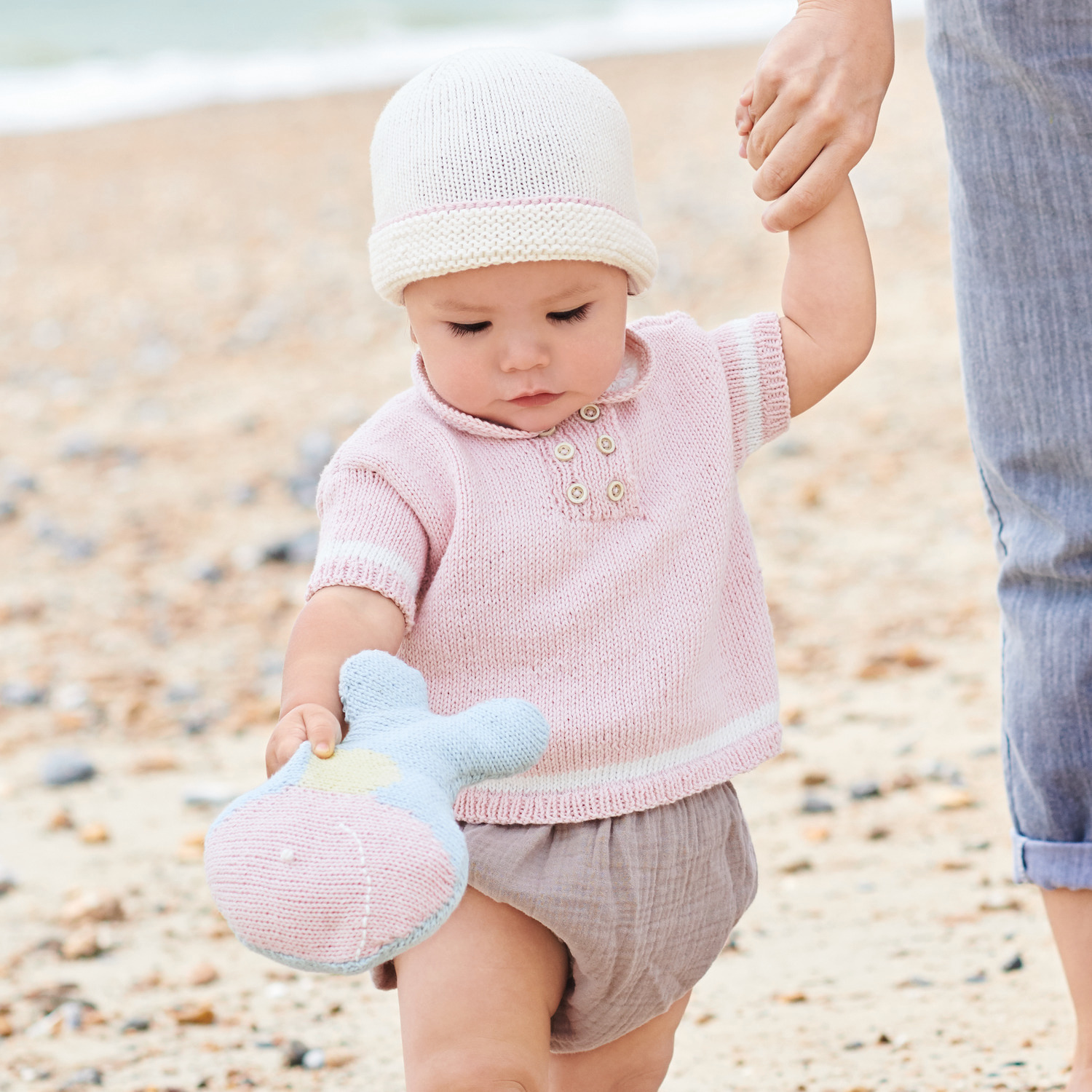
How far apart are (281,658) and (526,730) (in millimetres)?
3161

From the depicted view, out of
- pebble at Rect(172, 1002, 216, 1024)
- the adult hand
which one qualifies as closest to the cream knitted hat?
the adult hand

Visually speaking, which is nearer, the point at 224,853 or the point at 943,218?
the point at 224,853

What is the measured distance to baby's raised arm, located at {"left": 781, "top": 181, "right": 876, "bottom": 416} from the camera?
2.06 metres

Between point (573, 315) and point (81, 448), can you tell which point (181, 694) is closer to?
point (81, 448)

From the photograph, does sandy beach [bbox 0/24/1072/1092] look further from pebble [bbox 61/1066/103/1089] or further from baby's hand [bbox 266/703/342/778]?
baby's hand [bbox 266/703/342/778]

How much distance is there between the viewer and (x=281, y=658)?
4.73 metres

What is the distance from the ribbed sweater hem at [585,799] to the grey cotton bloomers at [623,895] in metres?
0.02

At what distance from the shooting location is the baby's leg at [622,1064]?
84.6 inches

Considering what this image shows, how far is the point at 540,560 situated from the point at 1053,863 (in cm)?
93

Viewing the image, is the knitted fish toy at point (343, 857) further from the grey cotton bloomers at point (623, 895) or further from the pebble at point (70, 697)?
the pebble at point (70, 697)

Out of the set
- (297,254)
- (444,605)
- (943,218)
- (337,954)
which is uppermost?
(297,254)

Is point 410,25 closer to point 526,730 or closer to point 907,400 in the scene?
point 907,400

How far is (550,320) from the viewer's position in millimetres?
1893

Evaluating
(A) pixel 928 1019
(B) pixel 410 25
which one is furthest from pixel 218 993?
(B) pixel 410 25
